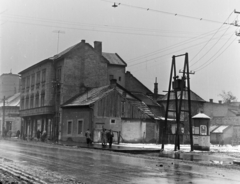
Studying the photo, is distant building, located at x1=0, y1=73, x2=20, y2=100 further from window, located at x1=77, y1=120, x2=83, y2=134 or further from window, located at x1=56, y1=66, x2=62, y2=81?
window, located at x1=77, y1=120, x2=83, y2=134

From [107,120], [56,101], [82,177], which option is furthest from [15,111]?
[82,177]

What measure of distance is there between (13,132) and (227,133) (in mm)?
42279

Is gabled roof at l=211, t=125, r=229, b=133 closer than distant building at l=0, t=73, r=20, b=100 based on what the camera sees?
Yes

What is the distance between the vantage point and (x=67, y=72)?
51969 millimetres

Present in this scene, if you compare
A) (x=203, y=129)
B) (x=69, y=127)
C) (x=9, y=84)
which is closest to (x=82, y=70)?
(x=69, y=127)

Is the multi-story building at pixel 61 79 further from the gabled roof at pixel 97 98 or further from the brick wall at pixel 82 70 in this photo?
the gabled roof at pixel 97 98

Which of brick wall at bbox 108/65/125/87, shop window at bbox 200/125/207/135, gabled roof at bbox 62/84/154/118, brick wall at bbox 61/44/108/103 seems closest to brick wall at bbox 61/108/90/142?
gabled roof at bbox 62/84/154/118

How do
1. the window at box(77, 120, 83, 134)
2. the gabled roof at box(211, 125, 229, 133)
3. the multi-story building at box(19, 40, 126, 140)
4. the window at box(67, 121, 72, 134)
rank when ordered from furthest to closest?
1. the gabled roof at box(211, 125, 229, 133)
2. the multi-story building at box(19, 40, 126, 140)
3. the window at box(67, 121, 72, 134)
4. the window at box(77, 120, 83, 134)

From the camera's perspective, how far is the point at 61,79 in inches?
2053

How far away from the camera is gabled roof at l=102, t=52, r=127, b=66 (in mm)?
63188

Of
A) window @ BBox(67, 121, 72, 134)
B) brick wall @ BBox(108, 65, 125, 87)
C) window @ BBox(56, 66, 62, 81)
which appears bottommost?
window @ BBox(67, 121, 72, 134)

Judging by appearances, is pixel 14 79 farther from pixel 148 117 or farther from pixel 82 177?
pixel 82 177

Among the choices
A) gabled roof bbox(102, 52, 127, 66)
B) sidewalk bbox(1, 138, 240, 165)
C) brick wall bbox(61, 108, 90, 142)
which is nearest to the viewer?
sidewalk bbox(1, 138, 240, 165)

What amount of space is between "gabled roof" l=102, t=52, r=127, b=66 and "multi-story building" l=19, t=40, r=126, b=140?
2.85 meters
